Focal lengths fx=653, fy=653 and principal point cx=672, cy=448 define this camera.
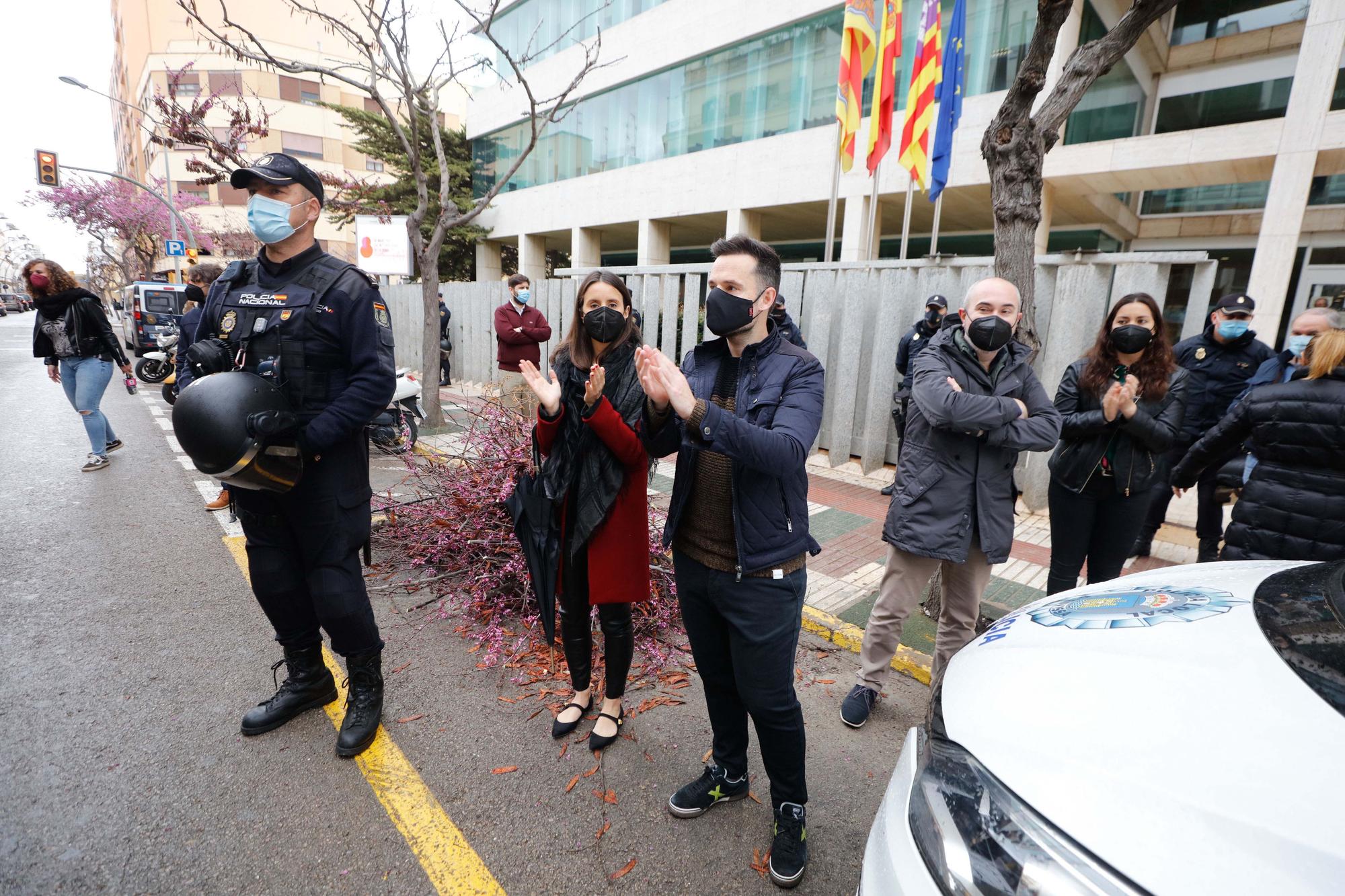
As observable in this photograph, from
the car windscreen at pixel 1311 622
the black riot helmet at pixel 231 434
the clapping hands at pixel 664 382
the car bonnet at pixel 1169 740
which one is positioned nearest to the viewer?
the car bonnet at pixel 1169 740

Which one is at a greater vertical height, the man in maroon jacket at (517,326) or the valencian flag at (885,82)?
the valencian flag at (885,82)

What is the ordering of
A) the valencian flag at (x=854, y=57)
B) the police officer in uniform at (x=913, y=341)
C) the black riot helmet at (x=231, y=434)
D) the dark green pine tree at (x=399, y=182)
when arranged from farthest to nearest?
the dark green pine tree at (x=399, y=182), the valencian flag at (x=854, y=57), the police officer in uniform at (x=913, y=341), the black riot helmet at (x=231, y=434)

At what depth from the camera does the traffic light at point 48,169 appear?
61.4ft

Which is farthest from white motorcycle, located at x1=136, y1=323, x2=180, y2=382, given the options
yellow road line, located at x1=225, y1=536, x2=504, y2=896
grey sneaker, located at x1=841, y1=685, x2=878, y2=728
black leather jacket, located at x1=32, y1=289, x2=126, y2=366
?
grey sneaker, located at x1=841, y1=685, x2=878, y2=728

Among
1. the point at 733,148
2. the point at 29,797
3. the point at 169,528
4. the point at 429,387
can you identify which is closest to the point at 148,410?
the point at 429,387

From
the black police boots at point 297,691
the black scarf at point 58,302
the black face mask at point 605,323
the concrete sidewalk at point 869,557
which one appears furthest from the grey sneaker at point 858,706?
the black scarf at point 58,302

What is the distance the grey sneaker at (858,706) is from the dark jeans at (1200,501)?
2.90m

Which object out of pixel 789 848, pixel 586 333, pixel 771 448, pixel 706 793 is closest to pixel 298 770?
Answer: pixel 706 793

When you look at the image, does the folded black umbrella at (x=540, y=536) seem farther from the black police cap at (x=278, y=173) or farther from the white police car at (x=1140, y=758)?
the white police car at (x=1140, y=758)

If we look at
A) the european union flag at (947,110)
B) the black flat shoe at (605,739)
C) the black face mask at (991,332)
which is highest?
the european union flag at (947,110)

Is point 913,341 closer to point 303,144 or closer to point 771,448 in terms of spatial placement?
point 771,448

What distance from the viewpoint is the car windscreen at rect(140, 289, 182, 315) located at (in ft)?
55.8

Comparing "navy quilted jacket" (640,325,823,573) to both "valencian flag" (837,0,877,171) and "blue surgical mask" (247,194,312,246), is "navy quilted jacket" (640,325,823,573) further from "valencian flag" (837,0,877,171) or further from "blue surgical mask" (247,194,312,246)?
"valencian flag" (837,0,877,171)

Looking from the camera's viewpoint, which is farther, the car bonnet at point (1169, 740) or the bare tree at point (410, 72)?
the bare tree at point (410, 72)
